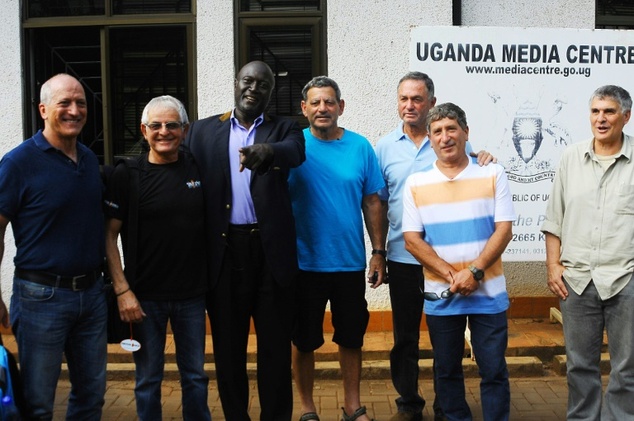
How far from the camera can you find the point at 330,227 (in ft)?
15.1

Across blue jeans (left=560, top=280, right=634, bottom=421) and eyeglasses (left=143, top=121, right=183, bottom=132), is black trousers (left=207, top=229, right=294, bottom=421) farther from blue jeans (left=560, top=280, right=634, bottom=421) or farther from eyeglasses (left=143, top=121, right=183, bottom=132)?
blue jeans (left=560, top=280, right=634, bottom=421)

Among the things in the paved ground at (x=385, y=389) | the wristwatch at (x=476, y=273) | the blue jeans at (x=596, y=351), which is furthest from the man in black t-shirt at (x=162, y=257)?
the blue jeans at (x=596, y=351)

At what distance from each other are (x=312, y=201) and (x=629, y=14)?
4068 millimetres

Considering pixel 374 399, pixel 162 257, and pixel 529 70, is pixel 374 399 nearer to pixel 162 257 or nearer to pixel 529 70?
pixel 162 257

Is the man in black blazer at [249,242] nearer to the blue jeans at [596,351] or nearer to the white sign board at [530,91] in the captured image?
the blue jeans at [596,351]

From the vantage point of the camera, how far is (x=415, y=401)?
4.96m

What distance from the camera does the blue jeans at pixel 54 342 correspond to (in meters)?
3.71

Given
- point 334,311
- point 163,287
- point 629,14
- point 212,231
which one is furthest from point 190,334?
point 629,14

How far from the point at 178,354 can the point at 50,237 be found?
0.96 metres

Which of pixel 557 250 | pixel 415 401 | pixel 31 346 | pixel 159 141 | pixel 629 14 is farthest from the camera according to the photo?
pixel 629 14

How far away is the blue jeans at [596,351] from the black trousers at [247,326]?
1590 mm

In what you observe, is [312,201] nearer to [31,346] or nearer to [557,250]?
[557,250]

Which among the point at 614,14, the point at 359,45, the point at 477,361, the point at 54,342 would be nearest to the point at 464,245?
the point at 477,361

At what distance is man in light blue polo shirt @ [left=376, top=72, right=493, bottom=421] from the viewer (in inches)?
190
